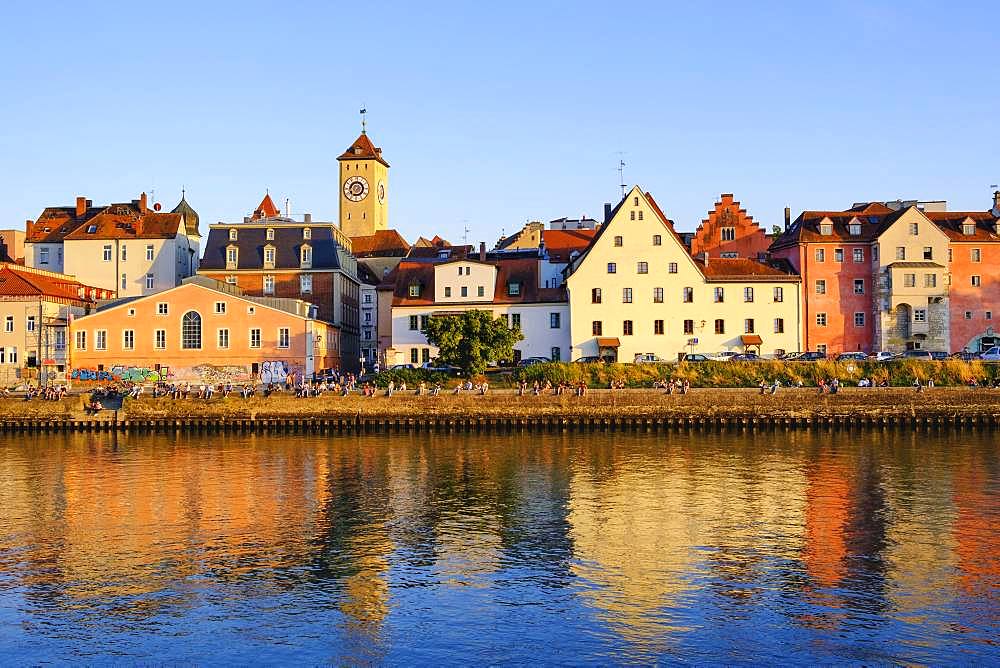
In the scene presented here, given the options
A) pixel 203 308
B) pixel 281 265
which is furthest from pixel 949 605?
pixel 281 265

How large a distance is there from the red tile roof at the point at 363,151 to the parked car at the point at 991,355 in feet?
283

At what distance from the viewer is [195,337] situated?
259ft

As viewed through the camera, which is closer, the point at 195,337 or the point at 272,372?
the point at 272,372

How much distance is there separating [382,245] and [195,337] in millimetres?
46110

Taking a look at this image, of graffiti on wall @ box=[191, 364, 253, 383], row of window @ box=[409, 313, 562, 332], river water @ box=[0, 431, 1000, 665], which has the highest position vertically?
row of window @ box=[409, 313, 562, 332]

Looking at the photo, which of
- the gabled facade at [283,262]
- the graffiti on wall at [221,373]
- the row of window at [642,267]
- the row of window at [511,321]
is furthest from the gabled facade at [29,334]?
the row of window at [642,267]

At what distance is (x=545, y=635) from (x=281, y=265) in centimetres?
7405

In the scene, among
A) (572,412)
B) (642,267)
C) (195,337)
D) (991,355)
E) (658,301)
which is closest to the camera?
(572,412)

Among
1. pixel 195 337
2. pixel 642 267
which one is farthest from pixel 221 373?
pixel 642 267

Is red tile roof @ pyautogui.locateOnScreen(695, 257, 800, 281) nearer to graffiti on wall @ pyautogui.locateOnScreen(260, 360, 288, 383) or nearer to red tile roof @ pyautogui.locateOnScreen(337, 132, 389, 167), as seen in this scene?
graffiti on wall @ pyautogui.locateOnScreen(260, 360, 288, 383)

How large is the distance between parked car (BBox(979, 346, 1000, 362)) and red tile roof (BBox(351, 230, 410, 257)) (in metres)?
65.0

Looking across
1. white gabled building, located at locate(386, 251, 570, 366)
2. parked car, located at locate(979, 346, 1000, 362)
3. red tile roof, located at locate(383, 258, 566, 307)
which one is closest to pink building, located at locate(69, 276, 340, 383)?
white gabled building, located at locate(386, 251, 570, 366)

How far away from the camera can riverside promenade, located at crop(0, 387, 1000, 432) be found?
66.4 meters

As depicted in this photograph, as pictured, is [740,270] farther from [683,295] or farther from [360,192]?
[360,192]
